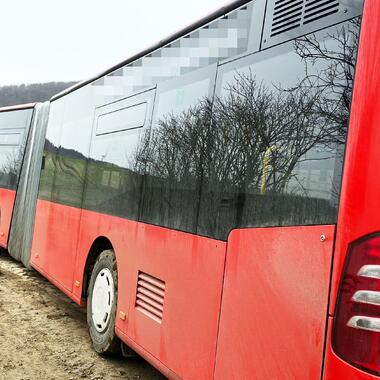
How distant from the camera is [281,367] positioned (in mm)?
2133

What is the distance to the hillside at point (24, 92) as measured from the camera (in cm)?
2767

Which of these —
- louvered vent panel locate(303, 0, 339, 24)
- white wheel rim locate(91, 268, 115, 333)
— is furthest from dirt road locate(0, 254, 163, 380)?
louvered vent panel locate(303, 0, 339, 24)

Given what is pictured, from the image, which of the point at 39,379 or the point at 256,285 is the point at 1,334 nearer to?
the point at 39,379

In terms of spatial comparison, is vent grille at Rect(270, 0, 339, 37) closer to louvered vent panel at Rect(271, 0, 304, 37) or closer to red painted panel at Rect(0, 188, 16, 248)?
louvered vent panel at Rect(271, 0, 304, 37)

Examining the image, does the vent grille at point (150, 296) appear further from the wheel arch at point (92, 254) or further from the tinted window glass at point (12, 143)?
the tinted window glass at point (12, 143)

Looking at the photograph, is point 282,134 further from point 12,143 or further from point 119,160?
point 12,143

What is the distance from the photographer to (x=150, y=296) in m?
3.55

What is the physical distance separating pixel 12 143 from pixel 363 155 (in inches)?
329

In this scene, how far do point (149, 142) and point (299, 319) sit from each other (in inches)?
85.5

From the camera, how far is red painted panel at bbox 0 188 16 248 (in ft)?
28.4

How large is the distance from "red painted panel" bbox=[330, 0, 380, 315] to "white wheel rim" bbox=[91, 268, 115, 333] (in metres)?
2.85

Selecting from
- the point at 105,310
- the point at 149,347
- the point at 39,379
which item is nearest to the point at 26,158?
the point at 105,310

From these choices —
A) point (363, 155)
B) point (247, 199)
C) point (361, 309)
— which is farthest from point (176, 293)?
point (363, 155)

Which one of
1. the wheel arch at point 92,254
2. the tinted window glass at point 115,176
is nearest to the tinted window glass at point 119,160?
the tinted window glass at point 115,176
